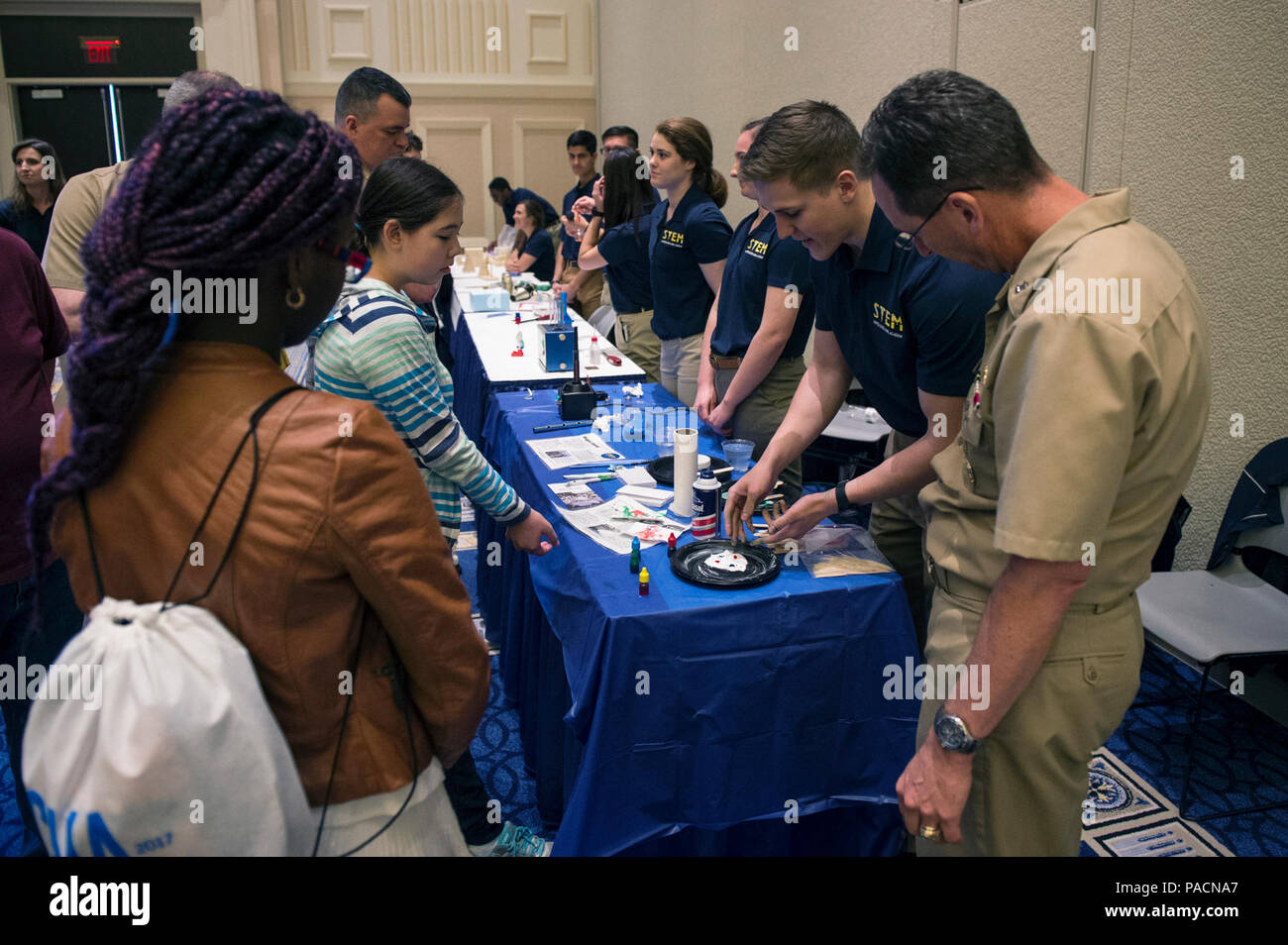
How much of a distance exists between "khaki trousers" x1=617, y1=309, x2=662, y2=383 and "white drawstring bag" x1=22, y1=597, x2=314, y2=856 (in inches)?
144

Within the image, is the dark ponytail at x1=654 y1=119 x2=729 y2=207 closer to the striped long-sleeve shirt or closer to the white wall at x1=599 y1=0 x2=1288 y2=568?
the white wall at x1=599 y1=0 x2=1288 y2=568

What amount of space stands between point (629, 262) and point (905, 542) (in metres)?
2.59

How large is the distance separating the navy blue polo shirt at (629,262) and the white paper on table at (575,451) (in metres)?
1.73

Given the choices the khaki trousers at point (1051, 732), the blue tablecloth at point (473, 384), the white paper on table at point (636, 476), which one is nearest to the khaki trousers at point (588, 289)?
the blue tablecloth at point (473, 384)

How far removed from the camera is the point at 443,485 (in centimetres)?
218

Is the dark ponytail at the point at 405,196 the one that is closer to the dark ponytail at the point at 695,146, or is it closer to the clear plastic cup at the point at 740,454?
the clear plastic cup at the point at 740,454

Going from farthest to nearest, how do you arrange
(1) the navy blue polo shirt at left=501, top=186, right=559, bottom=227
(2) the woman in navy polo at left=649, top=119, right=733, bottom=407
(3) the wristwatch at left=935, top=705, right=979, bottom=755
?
(1) the navy blue polo shirt at left=501, top=186, right=559, bottom=227 < (2) the woman in navy polo at left=649, top=119, right=733, bottom=407 < (3) the wristwatch at left=935, top=705, right=979, bottom=755

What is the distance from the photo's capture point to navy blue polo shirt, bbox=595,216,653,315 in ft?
14.1

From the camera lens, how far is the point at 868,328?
197cm

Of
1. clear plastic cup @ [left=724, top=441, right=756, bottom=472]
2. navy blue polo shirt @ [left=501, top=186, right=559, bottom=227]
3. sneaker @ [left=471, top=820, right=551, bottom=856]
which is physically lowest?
sneaker @ [left=471, top=820, right=551, bottom=856]

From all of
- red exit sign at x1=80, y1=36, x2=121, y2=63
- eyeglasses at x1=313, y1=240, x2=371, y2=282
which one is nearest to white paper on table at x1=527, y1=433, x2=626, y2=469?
eyeglasses at x1=313, y1=240, x2=371, y2=282
